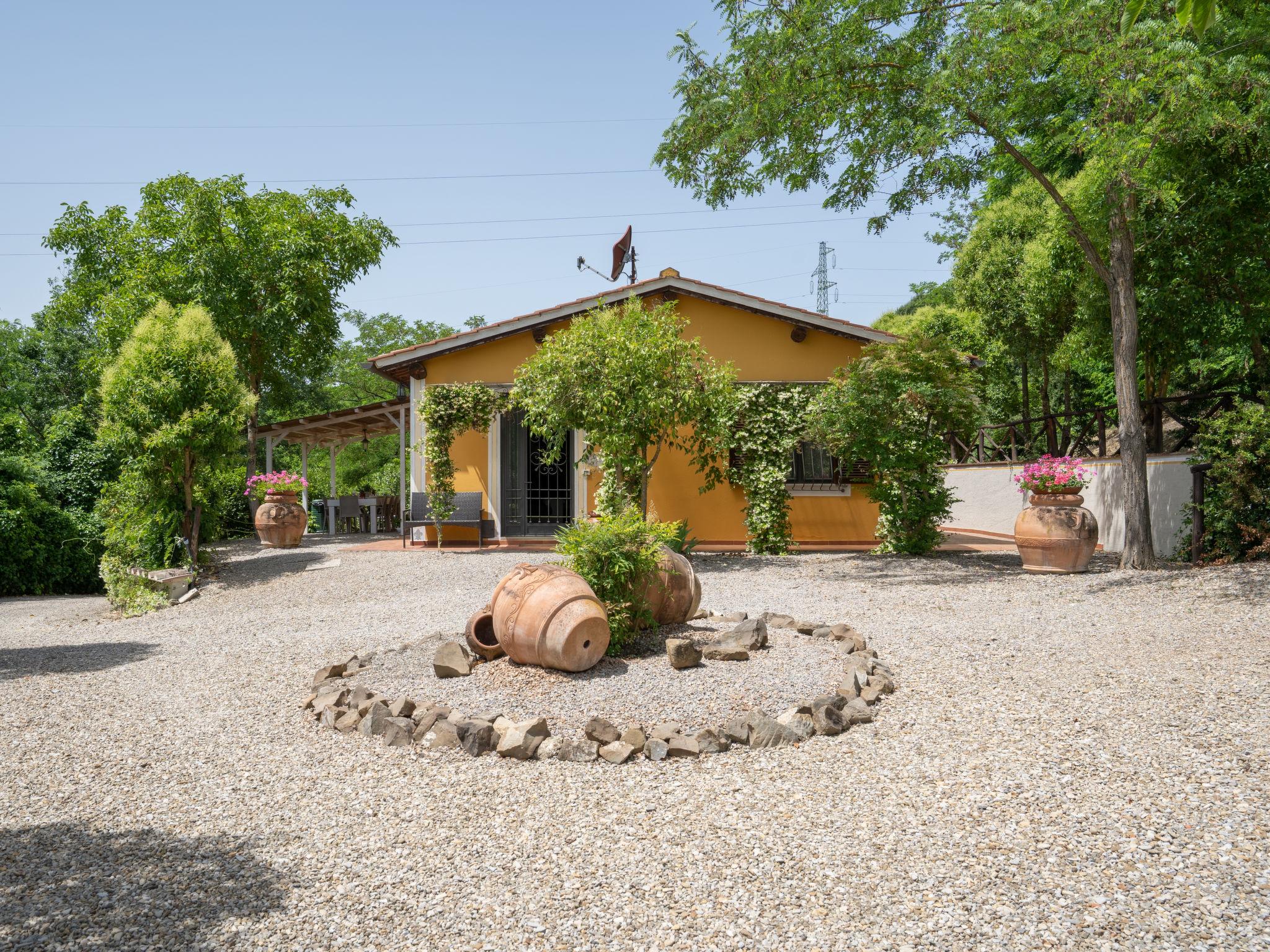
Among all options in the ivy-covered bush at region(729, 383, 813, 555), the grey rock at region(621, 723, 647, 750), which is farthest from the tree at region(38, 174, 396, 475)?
the grey rock at region(621, 723, 647, 750)

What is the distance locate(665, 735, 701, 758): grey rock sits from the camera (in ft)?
12.3

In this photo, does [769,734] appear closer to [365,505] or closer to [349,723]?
[349,723]

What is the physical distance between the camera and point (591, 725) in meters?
3.87

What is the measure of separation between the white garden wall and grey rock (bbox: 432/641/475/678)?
7.62m

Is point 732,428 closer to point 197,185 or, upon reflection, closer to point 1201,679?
point 1201,679

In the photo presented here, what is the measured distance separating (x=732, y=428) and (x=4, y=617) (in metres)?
8.96

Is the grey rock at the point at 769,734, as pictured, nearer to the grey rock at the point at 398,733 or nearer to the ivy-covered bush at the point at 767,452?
the grey rock at the point at 398,733

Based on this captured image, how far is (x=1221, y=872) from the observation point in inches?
101

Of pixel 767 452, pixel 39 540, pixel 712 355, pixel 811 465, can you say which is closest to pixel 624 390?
pixel 767 452

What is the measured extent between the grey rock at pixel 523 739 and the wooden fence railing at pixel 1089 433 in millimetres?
8690

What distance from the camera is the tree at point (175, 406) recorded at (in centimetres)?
995

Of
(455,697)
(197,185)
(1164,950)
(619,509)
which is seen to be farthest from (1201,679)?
(197,185)

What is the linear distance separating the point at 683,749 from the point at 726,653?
4.21 ft

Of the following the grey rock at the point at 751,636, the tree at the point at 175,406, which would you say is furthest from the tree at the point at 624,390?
the grey rock at the point at 751,636
